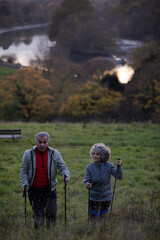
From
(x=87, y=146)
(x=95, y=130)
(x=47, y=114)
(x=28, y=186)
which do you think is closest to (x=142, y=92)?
(x=47, y=114)

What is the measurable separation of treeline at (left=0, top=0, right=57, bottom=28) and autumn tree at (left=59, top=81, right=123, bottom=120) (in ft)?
169

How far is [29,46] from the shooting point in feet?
200

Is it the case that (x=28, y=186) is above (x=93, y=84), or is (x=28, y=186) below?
below

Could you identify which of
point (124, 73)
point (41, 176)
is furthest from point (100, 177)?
point (124, 73)

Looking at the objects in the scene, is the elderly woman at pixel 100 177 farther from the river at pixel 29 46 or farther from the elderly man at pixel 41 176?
the river at pixel 29 46

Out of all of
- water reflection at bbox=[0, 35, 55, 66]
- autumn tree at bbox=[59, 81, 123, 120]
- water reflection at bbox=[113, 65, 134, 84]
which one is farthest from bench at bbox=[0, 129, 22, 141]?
water reflection at bbox=[0, 35, 55, 66]

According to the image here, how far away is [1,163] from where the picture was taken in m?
7.58

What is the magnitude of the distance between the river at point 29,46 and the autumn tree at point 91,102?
543cm

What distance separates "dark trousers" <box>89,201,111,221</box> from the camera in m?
3.88

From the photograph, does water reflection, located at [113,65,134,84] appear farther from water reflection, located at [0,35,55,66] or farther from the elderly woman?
the elderly woman

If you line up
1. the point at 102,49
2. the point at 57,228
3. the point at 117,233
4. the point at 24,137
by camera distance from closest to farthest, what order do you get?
the point at 117,233
the point at 57,228
the point at 24,137
the point at 102,49

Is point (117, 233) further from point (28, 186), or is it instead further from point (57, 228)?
point (28, 186)

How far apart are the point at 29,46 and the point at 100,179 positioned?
198ft

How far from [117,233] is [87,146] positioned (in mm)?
6488
